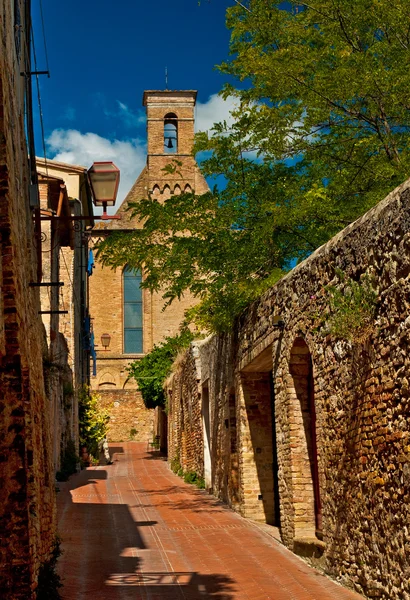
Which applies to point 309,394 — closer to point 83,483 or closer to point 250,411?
point 250,411

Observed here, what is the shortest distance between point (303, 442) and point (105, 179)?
413 centimetres

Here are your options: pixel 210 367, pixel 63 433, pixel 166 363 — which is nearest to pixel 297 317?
pixel 210 367

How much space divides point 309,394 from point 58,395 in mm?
9831

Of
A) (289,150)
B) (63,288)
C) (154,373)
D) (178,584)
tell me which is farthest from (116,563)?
(154,373)

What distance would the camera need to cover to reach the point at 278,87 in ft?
39.3

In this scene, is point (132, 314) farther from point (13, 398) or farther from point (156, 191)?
point (13, 398)

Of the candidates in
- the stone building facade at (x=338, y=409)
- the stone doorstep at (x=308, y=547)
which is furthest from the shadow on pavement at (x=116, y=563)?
the stone building facade at (x=338, y=409)

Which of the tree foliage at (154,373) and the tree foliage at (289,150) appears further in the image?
the tree foliage at (154,373)

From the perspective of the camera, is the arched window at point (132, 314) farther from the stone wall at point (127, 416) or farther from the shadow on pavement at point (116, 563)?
the shadow on pavement at point (116, 563)

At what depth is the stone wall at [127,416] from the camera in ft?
116

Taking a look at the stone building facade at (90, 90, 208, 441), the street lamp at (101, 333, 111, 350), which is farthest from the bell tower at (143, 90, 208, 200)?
the street lamp at (101, 333, 111, 350)

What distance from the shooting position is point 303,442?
980cm

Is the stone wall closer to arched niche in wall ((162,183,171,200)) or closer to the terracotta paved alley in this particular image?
arched niche in wall ((162,183,171,200))

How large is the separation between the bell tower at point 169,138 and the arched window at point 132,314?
4823 mm
